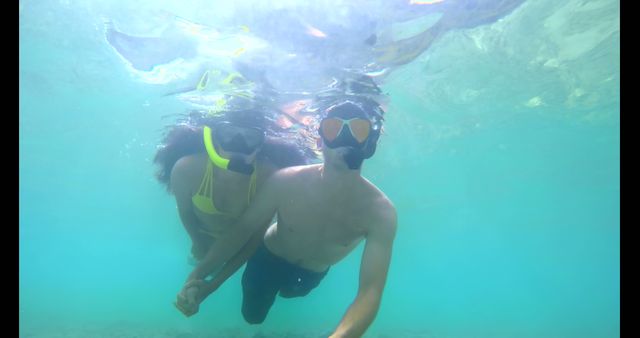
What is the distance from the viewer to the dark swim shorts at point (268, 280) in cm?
645

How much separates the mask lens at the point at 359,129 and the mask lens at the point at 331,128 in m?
0.17

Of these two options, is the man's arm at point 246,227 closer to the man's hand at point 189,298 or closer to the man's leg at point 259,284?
the man's hand at point 189,298

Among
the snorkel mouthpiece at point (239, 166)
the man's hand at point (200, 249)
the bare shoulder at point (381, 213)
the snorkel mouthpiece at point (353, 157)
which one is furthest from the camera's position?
the man's hand at point (200, 249)

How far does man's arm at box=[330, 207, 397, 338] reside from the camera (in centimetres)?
377

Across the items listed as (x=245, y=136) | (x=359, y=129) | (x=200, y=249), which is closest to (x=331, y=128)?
(x=359, y=129)

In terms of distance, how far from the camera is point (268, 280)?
665cm

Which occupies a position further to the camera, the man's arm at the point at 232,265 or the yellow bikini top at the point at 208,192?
the yellow bikini top at the point at 208,192

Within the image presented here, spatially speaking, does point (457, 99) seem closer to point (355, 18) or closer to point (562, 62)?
point (562, 62)

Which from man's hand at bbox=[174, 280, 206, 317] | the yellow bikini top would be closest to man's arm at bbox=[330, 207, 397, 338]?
man's hand at bbox=[174, 280, 206, 317]

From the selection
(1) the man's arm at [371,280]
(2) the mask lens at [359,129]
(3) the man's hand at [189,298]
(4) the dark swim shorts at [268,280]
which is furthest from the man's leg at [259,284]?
(2) the mask lens at [359,129]

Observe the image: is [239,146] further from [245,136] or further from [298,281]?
[298,281]

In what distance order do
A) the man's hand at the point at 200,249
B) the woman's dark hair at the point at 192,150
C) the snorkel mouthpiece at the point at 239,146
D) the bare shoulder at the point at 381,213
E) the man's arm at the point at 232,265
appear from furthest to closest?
the man's hand at the point at 200,249 < the woman's dark hair at the point at 192,150 < the snorkel mouthpiece at the point at 239,146 < the man's arm at the point at 232,265 < the bare shoulder at the point at 381,213

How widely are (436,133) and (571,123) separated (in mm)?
8264
